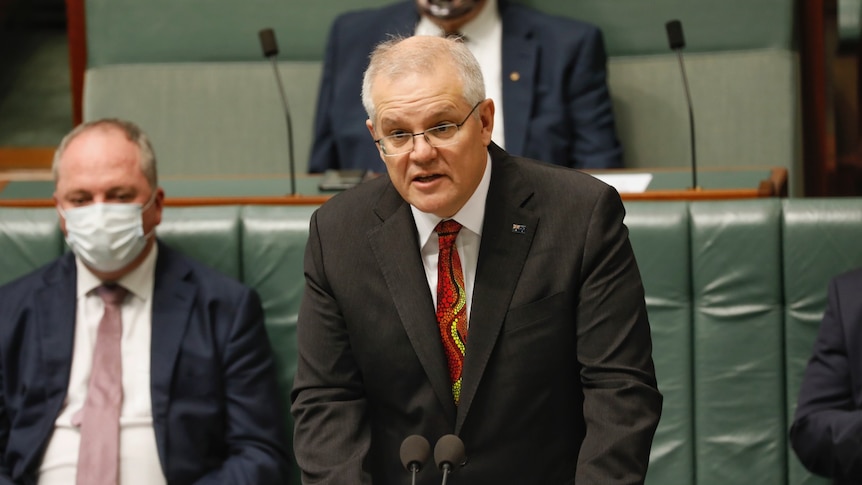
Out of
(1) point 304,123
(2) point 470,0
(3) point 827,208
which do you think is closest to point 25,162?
(1) point 304,123

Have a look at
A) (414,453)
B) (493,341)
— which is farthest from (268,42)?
(414,453)

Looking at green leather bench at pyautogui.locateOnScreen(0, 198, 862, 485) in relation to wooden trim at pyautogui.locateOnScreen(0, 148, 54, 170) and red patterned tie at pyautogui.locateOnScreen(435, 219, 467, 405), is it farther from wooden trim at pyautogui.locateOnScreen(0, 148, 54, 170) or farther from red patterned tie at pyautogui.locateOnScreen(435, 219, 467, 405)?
wooden trim at pyautogui.locateOnScreen(0, 148, 54, 170)

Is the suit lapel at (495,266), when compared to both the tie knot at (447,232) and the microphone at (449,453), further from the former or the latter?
the microphone at (449,453)

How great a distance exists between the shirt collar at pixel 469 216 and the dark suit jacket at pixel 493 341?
0.02m

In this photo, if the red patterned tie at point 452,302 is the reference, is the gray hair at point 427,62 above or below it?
above

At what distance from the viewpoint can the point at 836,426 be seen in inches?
87.2

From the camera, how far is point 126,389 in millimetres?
2469

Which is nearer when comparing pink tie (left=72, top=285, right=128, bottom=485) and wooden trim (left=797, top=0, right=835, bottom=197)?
pink tie (left=72, top=285, right=128, bottom=485)

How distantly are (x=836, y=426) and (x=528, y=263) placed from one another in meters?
0.74

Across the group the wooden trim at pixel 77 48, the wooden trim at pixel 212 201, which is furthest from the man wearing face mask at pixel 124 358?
the wooden trim at pixel 77 48

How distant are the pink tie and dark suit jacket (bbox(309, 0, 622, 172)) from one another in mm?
1203

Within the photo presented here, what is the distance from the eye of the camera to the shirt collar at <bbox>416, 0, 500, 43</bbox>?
3676 mm

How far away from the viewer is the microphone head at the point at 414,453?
1582 mm

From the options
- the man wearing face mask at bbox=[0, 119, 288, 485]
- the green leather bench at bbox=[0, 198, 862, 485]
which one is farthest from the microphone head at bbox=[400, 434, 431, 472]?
the green leather bench at bbox=[0, 198, 862, 485]
